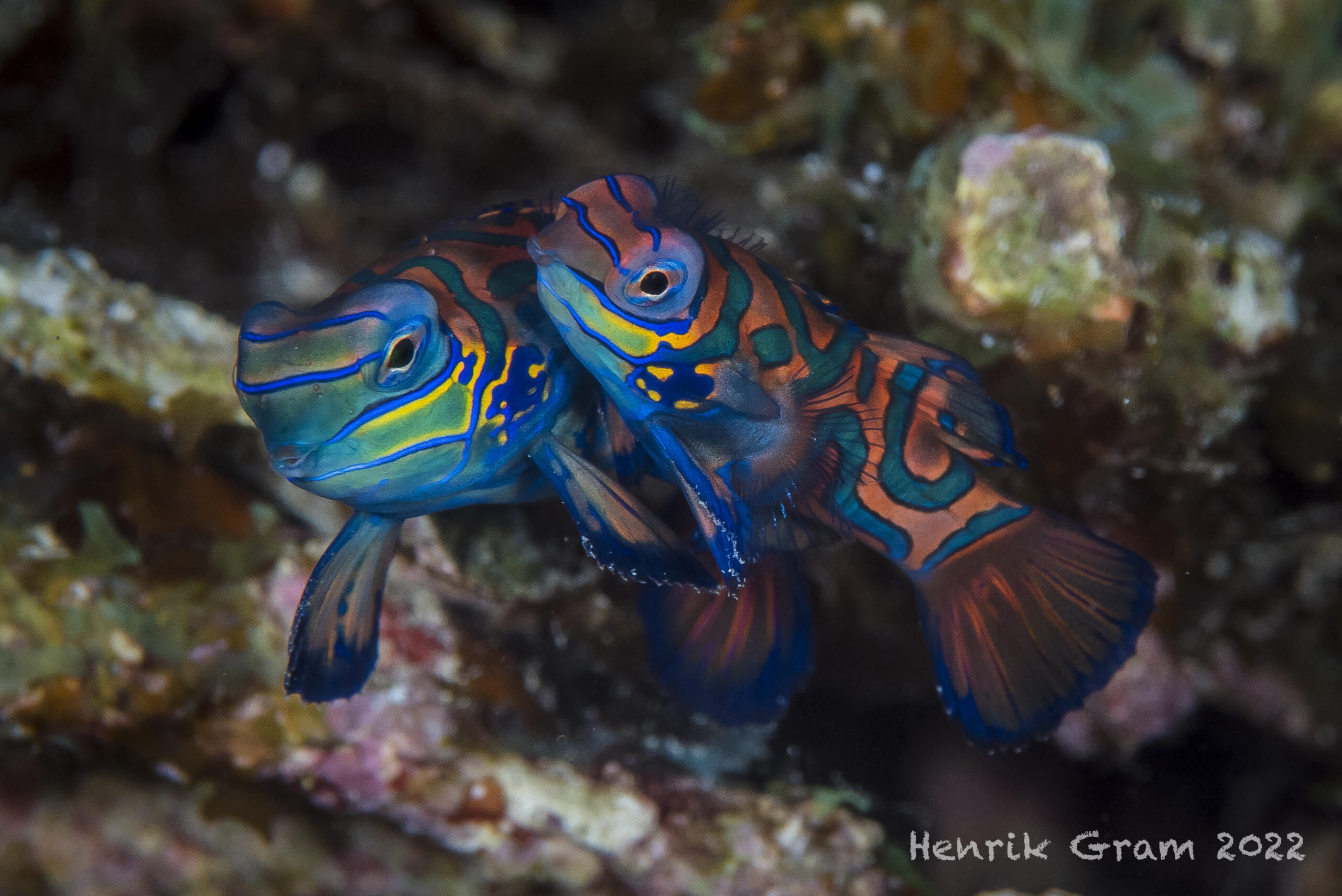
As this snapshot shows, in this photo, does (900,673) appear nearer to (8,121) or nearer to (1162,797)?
(1162,797)

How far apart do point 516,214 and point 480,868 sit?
2.10 m

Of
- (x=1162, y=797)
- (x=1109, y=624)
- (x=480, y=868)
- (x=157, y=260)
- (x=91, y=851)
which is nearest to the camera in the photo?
(x=91, y=851)

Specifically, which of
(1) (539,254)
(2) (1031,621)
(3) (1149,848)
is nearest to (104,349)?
(1) (539,254)

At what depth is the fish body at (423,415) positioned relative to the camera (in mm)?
2082

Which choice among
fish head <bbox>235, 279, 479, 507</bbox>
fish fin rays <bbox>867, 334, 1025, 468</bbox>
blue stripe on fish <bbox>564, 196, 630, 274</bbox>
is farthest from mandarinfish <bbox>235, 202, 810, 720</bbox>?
fish fin rays <bbox>867, 334, 1025, 468</bbox>

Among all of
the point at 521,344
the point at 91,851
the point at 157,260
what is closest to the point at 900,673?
the point at 521,344

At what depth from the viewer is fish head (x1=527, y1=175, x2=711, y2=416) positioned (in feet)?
7.05

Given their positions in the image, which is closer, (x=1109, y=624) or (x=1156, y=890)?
(x=1109, y=624)

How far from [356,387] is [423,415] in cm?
18

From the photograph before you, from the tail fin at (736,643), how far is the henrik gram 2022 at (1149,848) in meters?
1.43

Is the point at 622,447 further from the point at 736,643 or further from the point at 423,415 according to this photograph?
the point at 736,643

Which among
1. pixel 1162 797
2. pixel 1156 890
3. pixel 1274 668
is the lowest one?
pixel 1156 890

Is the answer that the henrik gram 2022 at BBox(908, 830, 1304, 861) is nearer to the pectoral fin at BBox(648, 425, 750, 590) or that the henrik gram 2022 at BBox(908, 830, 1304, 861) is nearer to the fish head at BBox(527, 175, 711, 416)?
the pectoral fin at BBox(648, 425, 750, 590)

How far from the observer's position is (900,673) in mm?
3664
